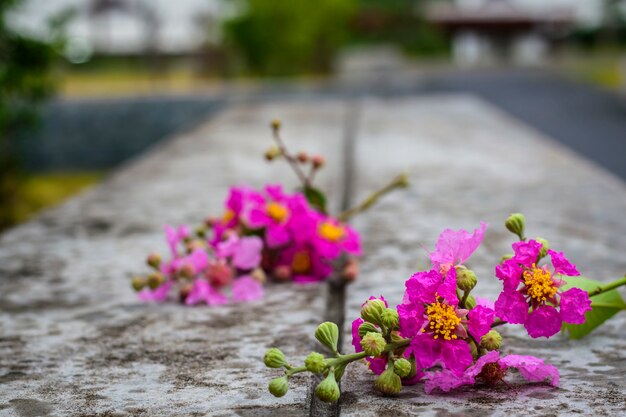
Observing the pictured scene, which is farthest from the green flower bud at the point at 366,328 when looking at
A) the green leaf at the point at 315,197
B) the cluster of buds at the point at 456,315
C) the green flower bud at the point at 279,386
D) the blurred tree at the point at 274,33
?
the blurred tree at the point at 274,33

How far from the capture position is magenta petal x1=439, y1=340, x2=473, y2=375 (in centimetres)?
99

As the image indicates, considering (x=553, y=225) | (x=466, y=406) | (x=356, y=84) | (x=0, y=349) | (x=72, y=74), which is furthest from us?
(x=72, y=74)

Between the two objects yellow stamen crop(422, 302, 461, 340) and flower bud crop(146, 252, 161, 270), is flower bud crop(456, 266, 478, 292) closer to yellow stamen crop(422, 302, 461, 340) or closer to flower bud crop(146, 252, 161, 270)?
yellow stamen crop(422, 302, 461, 340)

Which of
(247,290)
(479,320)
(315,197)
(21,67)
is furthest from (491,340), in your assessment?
(21,67)

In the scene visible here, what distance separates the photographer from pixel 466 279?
980mm

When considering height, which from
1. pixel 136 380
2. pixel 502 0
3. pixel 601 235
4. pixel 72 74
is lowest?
pixel 136 380

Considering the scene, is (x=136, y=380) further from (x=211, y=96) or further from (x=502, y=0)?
(x=502, y=0)

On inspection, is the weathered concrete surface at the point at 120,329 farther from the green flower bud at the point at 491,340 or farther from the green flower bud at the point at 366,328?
the green flower bud at the point at 491,340

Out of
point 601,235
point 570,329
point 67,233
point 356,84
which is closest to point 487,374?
point 570,329

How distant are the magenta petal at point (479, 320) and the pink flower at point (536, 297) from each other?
1 centimetres

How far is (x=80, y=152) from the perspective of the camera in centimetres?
810

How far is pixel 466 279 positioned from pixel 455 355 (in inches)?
3.3

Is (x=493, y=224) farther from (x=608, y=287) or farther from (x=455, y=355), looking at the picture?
(x=455, y=355)

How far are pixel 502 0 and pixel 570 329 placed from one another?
38.1 metres
